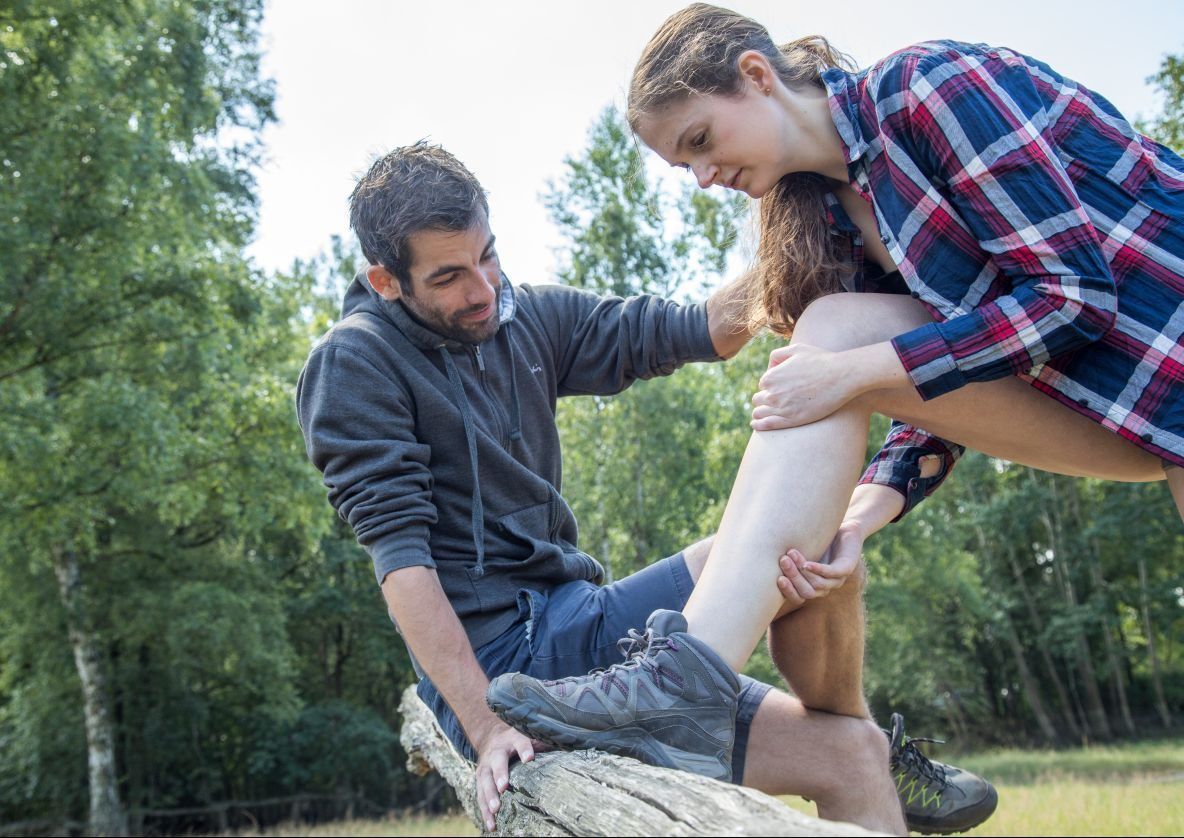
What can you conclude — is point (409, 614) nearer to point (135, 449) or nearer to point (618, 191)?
point (135, 449)

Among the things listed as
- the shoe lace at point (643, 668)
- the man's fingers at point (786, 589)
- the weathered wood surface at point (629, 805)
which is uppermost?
the man's fingers at point (786, 589)

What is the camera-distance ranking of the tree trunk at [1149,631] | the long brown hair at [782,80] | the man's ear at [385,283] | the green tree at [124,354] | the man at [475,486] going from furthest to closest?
the tree trunk at [1149,631], the green tree at [124,354], the man's ear at [385,283], the man at [475,486], the long brown hair at [782,80]

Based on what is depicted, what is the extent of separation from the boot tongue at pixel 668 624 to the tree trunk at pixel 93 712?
1412 centimetres

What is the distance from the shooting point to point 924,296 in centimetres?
204

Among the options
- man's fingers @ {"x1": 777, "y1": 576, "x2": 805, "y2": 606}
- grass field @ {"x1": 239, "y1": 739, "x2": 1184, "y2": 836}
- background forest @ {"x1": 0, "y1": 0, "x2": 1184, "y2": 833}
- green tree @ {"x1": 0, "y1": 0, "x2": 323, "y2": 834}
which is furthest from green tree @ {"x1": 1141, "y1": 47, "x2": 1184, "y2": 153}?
man's fingers @ {"x1": 777, "y1": 576, "x2": 805, "y2": 606}

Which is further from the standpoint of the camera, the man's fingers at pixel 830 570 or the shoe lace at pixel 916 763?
the shoe lace at pixel 916 763

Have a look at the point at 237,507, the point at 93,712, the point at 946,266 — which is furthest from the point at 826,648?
the point at 93,712

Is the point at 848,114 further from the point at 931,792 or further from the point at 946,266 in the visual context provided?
the point at 931,792

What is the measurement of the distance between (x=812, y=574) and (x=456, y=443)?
3.43 feet

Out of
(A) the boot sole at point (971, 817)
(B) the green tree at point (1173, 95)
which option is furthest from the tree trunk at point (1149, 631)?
(A) the boot sole at point (971, 817)

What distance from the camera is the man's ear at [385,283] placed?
268 centimetres

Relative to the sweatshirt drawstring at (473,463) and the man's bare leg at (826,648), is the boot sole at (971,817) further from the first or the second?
the sweatshirt drawstring at (473,463)

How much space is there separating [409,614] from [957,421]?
126 centimetres

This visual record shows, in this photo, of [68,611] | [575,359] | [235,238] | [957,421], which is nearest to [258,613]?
[68,611]
